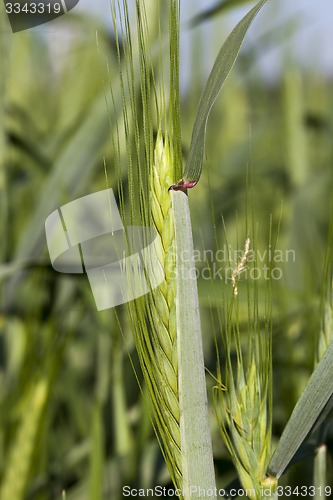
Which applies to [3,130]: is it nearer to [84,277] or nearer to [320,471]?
[84,277]

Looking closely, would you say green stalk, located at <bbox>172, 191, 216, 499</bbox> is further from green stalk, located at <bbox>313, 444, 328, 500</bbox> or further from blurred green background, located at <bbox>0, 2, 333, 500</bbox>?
green stalk, located at <bbox>313, 444, 328, 500</bbox>

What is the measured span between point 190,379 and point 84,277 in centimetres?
42

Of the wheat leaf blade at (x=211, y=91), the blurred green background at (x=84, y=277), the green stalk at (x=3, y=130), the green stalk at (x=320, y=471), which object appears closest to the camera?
the wheat leaf blade at (x=211, y=91)

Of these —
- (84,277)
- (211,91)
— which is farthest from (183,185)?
(84,277)

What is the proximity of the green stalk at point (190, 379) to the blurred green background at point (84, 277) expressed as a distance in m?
0.04

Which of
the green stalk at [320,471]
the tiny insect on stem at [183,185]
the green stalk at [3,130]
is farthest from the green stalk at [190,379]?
the green stalk at [3,130]

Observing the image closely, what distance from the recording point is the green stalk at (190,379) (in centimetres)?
34

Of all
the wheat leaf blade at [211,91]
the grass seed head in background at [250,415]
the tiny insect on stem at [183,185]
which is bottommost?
the grass seed head in background at [250,415]

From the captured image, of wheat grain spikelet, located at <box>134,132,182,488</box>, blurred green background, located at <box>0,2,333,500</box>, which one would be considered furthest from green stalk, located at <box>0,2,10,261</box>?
wheat grain spikelet, located at <box>134,132,182,488</box>

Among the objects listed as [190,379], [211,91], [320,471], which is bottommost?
[320,471]

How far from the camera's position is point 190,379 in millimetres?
343

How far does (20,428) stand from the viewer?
60 centimetres

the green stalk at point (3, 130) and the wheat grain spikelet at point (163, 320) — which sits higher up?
the green stalk at point (3, 130)

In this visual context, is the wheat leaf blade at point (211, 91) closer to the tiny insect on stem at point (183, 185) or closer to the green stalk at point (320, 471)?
the tiny insect on stem at point (183, 185)
